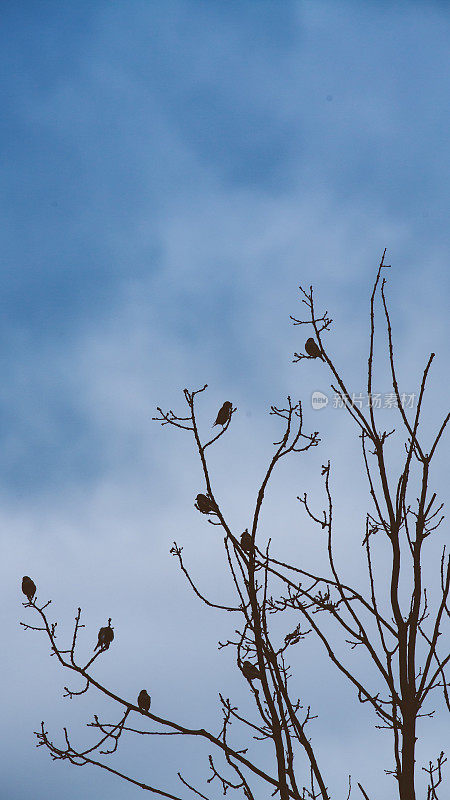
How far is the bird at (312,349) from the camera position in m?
3.84

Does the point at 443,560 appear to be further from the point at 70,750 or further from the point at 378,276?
the point at 70,750

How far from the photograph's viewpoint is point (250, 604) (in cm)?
319

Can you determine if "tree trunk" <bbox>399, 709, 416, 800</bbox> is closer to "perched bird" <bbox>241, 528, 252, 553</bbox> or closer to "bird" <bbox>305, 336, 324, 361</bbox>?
"perched bird" <bbox>241, 528, 252, 553</bbox>

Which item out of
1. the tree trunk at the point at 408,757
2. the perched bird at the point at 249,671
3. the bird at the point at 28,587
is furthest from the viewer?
the bird at the point at 28,587

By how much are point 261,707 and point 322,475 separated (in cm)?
124

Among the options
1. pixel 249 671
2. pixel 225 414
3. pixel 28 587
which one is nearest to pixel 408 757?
pixel 249 671

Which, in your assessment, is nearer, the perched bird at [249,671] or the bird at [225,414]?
the perched bird at [249,671]

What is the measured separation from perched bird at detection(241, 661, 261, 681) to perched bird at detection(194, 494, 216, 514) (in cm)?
76

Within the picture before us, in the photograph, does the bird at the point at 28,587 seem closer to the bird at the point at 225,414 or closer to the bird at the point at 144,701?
the bird at the point at 144,701

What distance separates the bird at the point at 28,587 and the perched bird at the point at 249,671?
3.61ft

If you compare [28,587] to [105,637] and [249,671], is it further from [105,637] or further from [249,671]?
[249,671]

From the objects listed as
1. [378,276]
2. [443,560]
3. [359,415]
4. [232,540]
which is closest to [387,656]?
[443,560]

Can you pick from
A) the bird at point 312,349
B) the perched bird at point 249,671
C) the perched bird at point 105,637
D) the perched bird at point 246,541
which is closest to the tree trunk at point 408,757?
the perched bird at point 249,671

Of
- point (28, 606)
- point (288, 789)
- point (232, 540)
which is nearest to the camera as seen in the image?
point (288, 789)
